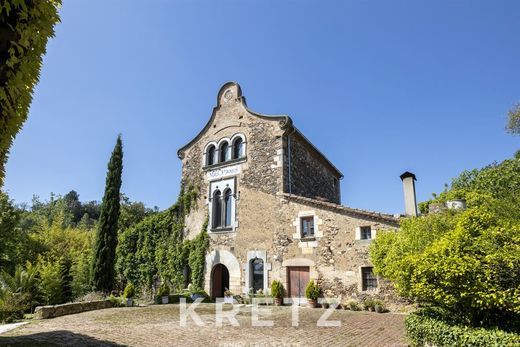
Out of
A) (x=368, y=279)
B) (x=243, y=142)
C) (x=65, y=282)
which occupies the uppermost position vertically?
(x=243, y=142)

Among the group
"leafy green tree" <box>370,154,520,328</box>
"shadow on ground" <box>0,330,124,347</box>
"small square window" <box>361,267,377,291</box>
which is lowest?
"shadow on ground" <box>0,330,124,347</box>

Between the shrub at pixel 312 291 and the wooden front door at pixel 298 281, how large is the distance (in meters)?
0.64

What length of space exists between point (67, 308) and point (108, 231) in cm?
564

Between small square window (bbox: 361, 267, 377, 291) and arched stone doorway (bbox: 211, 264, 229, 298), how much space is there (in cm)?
813

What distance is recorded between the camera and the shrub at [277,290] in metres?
15.7

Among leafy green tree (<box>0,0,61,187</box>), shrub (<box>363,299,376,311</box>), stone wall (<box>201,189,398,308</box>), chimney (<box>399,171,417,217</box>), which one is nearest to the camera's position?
leafy green tree (<box>0,0,61,187</box>)

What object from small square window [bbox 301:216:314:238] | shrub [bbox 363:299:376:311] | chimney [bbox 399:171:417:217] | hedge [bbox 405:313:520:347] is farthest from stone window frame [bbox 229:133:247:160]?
hedge [bbox 405:313:520:347]

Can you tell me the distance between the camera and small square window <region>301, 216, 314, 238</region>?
1606 centimetres

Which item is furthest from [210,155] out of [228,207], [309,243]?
[309,243]

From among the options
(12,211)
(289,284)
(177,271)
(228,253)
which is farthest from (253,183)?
(12,211)

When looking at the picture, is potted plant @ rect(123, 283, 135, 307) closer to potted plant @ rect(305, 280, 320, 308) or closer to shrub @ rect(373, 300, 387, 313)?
potted plant @ rect(305, 280, 320, 308)

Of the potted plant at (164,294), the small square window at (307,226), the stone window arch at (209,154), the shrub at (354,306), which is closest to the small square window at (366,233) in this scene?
the small square window at (307,226)

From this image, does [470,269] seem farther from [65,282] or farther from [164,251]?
[65,282]

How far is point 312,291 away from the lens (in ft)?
48.8
